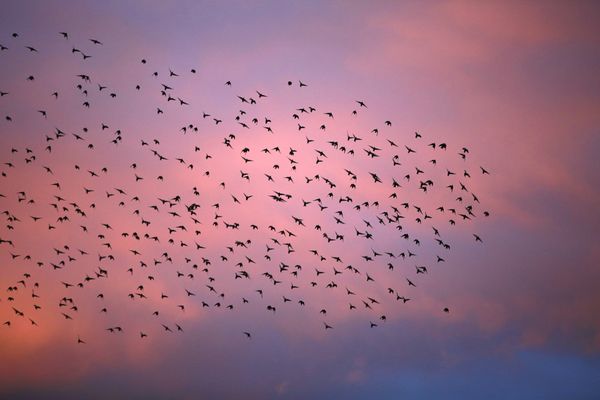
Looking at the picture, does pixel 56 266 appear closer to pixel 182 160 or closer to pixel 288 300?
pixel 182 160

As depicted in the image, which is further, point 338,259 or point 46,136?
point 338,259

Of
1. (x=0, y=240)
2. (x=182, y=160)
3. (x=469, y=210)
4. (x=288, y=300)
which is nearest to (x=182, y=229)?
(x=182, y=160)

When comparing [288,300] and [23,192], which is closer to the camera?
[23,192]

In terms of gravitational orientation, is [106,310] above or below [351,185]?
below

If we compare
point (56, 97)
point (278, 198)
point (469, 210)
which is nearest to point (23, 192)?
point (56, 97)

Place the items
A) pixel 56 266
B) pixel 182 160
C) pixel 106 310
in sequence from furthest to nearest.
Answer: pixel 106 310 < pixel 56 266 < pixel 182 160

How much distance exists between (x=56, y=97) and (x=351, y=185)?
2591 centimetres

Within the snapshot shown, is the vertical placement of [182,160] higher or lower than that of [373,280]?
higher

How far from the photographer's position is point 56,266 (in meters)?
63.1

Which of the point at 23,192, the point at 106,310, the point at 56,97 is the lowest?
the point at 106,310

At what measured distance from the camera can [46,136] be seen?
5562cm

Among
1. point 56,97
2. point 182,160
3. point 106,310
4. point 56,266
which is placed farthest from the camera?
point 106,310

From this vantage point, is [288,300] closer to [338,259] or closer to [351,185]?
[338,259]

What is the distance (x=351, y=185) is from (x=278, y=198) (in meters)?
7.00
